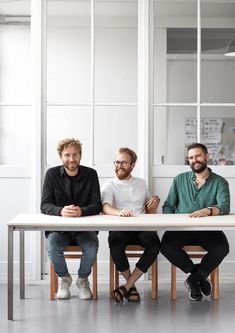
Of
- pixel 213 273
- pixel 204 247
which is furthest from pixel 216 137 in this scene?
pixel 213 273

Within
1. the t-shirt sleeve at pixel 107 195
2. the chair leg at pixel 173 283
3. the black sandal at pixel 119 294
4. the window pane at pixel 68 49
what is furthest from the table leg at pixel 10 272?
the window pane at pixel 68 49

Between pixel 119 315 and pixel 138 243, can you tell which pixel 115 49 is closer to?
pixel 138 243

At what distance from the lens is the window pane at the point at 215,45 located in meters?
6.45

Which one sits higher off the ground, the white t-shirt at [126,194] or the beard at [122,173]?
the beard at [122,173]

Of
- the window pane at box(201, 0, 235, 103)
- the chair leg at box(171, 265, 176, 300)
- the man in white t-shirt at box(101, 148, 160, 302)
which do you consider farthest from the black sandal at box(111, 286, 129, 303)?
the window pane at box(201, 0, 235, 103)

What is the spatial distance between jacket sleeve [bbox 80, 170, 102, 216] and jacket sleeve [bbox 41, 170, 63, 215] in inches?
8.5

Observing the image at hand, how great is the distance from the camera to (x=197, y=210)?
5.79 meters

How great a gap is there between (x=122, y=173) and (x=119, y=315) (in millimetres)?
1191

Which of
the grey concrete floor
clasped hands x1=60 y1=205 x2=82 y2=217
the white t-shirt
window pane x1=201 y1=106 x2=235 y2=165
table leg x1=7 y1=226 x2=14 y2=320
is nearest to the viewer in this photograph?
the grey concrete floor

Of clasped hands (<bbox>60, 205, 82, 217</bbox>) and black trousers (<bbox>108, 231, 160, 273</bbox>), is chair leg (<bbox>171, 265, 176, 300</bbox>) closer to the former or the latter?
black trousers (<bbox>108, 231, 160, 273</bbox>)

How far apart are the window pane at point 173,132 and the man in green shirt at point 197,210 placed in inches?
22.2

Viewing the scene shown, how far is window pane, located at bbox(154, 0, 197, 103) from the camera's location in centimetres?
645

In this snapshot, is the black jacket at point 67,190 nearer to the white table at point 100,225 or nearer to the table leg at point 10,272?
the white table at point 100,225

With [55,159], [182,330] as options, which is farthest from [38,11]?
[182,330]
